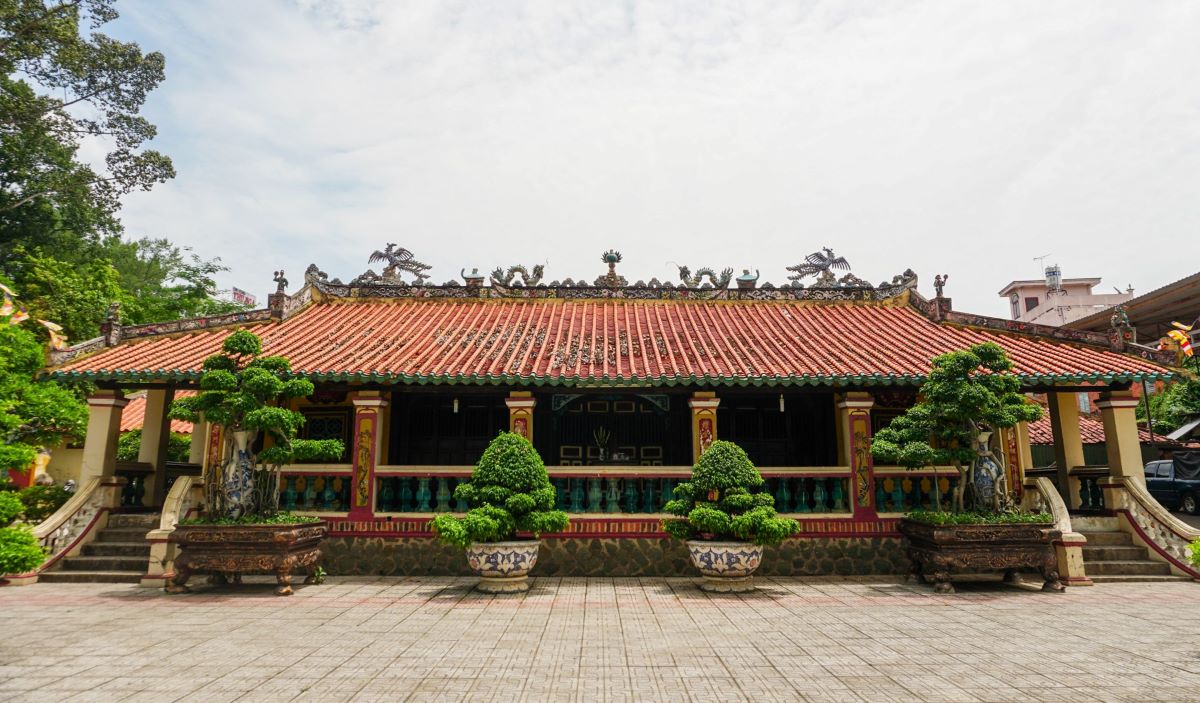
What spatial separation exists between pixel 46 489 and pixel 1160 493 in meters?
28.4

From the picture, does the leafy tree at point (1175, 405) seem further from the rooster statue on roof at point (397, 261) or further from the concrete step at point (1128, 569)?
the rooster statue on roof at point (397, 261)

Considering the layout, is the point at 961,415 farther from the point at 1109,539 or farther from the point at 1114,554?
the point at 1109,539

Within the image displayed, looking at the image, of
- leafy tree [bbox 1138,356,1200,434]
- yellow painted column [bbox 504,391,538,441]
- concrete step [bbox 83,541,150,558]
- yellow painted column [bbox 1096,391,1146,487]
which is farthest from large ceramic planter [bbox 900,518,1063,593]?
leafy tree [bbox 1138,356,1200,434]

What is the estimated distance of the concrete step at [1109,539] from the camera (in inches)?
395

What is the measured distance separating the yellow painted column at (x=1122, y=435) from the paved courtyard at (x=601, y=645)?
2.31 meters

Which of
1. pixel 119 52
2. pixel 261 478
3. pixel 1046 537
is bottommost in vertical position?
pixel 1046 537

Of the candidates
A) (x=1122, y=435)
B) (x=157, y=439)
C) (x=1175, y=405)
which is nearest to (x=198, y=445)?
(x=157, y=439)

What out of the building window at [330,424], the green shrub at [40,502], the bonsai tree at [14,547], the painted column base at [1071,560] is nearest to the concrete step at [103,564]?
the green shrub at [40,502]

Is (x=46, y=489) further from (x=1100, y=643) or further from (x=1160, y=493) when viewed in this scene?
(x=1160, y=493)

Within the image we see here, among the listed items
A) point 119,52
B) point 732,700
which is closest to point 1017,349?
point 732,700

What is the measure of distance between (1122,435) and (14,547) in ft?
49.6

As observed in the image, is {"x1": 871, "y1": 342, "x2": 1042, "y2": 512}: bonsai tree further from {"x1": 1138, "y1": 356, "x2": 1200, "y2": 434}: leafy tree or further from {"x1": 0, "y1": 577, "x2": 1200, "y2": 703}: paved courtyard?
{"x1": 1138, "y1": 356, "x2": 1200, "y2": 434}: leafy tree

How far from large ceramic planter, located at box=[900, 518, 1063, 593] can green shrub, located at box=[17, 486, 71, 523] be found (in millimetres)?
14453

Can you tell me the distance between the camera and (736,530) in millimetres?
8430
